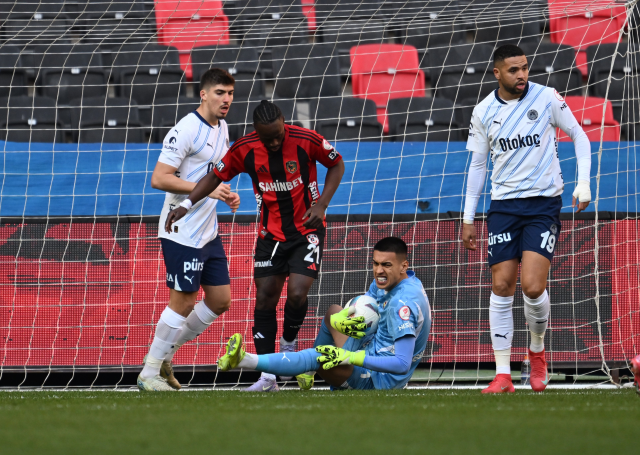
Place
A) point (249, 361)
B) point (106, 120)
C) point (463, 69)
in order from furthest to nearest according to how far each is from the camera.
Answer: point (463, 69)
point (106, 120)
point (249, 361)

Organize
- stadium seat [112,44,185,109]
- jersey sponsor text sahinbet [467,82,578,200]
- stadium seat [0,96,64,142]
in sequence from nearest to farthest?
jersey sponsor text sahinbet [467,82,578,200] < stadium seat [0,96,64,142] < stadium seat [112,44,185,109]

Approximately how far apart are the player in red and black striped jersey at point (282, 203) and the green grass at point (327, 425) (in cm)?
108

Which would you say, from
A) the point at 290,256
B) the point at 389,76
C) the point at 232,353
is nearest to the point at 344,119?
the point at 389,76

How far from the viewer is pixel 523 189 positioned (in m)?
4.66

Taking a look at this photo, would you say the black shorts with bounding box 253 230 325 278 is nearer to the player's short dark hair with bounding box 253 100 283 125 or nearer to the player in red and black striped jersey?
the player in red and black striped jersey

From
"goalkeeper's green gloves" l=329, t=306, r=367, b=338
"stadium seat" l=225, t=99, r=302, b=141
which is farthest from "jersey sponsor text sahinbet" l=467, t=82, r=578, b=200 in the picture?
"stadium seat" l=225, t=99, r=302, b=141

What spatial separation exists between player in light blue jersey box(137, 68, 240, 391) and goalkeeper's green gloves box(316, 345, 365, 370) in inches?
46.9

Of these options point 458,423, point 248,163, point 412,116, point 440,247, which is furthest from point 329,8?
point 458,423

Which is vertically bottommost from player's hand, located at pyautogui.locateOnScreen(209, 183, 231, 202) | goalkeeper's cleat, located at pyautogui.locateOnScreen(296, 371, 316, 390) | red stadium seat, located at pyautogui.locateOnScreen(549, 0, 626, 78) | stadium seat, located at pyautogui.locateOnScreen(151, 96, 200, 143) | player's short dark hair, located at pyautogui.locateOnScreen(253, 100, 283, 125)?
goalkeeper's cleat, located at pyautogui.locateOnScreen(296, 371, 316, 390)

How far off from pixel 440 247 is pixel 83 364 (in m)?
2.99

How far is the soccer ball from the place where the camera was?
4.68 metres

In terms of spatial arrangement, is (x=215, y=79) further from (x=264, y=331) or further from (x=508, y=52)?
(x=508, y=52)

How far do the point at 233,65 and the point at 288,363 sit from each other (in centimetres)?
508

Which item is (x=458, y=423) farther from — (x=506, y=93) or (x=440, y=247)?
(x=440, y=247)
